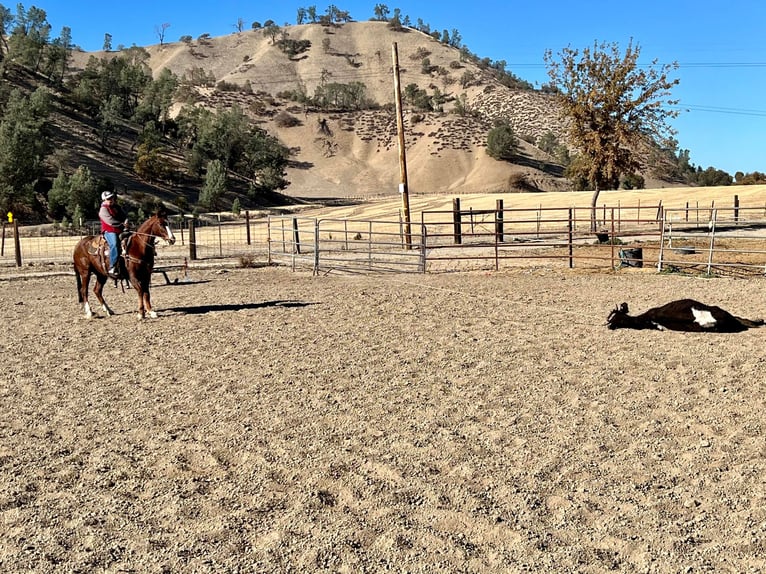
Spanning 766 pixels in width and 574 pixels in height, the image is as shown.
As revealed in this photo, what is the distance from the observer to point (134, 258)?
10297 mm

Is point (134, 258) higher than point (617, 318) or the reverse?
higher

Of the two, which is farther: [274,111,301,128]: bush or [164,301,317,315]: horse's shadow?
[274,111,301,128]: bush

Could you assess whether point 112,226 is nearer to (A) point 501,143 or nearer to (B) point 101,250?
(B) point 101,250

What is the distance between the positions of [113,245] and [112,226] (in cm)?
28

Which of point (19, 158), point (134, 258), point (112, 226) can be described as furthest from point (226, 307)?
point (19, 158)

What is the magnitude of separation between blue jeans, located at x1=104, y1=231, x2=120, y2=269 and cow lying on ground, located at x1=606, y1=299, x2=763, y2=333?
6987mm

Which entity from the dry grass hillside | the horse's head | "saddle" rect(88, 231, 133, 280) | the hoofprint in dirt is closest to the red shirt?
"saddle" rect(88, 231, 133, 280)

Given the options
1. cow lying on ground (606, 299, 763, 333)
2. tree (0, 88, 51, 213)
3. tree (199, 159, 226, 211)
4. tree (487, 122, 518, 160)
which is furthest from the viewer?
tree (487, 122, 518, 160)

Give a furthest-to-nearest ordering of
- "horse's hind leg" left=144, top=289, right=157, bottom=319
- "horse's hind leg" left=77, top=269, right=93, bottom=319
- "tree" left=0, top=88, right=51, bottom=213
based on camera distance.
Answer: "tree" left=0, top=88, right=51, bottom=213 → "horse's hind leg" left=77, top=269, right=93, bottom=319 → "horse's hind leg" left=144, top=289, right=157, bottom=319

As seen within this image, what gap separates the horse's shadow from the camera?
1118cm

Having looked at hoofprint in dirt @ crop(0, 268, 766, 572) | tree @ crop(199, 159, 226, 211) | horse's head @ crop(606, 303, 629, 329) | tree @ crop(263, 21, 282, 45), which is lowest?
hoofprint in dirt @ crop(0, 268, 766, 572)

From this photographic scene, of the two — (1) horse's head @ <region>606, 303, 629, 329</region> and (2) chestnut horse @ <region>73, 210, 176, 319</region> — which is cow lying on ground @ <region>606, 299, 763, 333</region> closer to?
(1) horse's head @ <region>606, 303, 629, 329</region>

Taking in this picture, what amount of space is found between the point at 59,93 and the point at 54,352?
3041 inches

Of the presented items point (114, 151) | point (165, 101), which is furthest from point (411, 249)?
point (165, 101)
